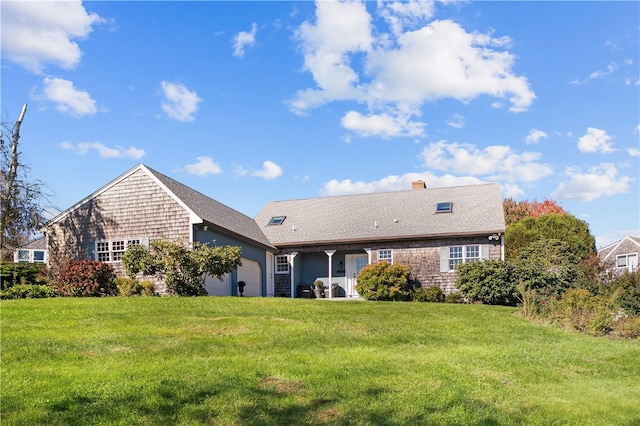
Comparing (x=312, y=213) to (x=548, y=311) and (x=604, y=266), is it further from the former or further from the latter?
(x=548, y=311)

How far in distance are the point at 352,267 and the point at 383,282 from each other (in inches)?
185

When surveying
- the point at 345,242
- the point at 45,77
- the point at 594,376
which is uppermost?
the point at 45,77

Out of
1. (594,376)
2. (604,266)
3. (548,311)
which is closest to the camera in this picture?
(594,376)

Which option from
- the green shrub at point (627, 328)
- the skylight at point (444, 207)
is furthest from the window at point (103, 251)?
the green shrub at point (627, 328)

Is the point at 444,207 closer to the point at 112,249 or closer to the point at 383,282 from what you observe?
the point at 383,282

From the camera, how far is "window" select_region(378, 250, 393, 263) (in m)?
26.6

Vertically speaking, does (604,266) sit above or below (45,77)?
below

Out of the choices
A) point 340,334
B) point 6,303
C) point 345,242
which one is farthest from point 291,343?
point 345,242

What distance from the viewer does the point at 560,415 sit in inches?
280

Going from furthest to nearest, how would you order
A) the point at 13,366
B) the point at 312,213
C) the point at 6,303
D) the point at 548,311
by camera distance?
the point at 312,213 < the point at 548,311 < the point at 6,303 < the point at 13,366

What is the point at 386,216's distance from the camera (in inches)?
1116

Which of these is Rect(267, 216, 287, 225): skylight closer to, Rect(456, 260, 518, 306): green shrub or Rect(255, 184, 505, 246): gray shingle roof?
Rect(255, 184, 505, 246): gray shingle roof

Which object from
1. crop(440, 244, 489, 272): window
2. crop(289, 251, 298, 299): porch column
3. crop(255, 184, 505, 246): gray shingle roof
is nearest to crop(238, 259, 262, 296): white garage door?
crop(289, 251, 298, 299): porch column

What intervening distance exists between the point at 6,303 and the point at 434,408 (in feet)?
37.3
